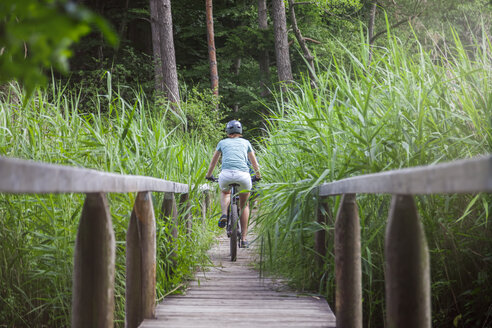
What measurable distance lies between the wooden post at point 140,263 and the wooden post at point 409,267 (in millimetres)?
1544

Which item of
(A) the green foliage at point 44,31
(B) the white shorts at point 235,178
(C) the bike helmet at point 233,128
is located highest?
(C) the bike helmet at point 233,128

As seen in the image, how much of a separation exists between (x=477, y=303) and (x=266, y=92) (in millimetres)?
17794

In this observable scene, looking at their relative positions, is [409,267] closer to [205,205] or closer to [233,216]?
[233,216]

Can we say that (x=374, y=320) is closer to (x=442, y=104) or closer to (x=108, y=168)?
(x=442, y=104)

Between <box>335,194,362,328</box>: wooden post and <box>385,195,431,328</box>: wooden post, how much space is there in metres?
0.99

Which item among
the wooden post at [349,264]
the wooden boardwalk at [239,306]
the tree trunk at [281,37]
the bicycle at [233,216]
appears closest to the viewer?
the wooden post at [349,264]

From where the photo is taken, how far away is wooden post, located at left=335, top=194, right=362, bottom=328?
2568mm

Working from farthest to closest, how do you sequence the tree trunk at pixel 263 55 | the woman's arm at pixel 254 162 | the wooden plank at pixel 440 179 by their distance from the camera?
the tree trunk at pixel 263 55
the woman's arm at pixel 254 162
the wooden plank at pixel 440 179

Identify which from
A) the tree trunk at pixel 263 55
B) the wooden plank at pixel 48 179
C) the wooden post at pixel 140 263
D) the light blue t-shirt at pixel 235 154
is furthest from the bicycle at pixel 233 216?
the tree trunk at pixel 263 55

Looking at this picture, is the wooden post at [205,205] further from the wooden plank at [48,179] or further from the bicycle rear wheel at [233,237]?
Answer: the wooden plank at [48,179]

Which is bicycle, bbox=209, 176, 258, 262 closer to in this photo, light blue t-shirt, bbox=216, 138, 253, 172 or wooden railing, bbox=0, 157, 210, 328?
light blue t-shirt, bbox=216, 138, 253, 172

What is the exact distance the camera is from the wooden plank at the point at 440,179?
96 cm

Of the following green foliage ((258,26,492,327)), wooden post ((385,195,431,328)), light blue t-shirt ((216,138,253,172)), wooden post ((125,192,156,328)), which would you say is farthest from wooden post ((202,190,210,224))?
wooden post ((385,195,431,328))

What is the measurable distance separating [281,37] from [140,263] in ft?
44.4
